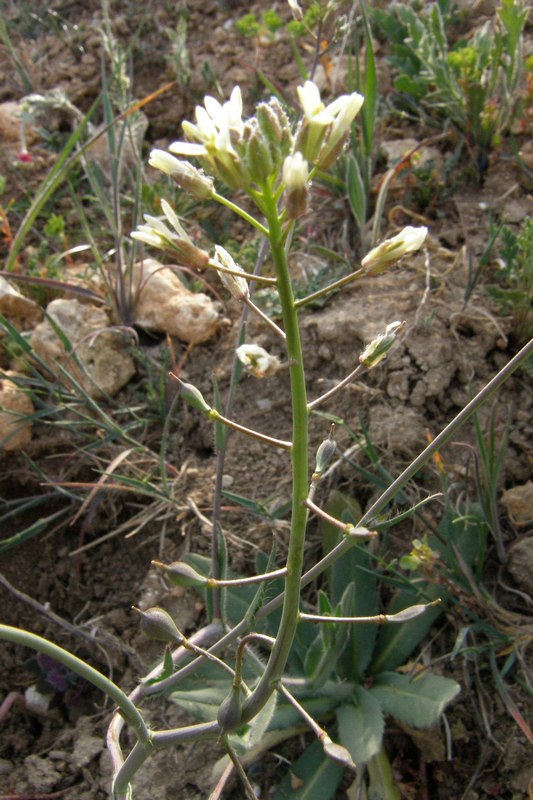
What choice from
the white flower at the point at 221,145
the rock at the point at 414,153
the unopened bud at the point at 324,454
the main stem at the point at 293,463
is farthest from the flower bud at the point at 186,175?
the rock at the point at 414,153

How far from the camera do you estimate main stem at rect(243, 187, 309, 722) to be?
1.18 meters

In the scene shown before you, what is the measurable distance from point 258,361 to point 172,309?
166cm

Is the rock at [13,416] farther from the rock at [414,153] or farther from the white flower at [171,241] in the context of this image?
the rock at [414,153]

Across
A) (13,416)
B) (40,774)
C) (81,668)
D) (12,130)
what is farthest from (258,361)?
(12,130)

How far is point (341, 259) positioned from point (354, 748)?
5.31 feet

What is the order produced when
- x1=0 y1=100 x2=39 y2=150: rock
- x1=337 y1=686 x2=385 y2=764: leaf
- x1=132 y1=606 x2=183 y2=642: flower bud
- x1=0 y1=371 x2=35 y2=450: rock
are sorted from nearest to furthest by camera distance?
x1=132 y1=606 x2=183 y2=642: flower bud < x1=337 y1=686 x2=385 y2=764: leaf < x1=0 y1=371 x2=35 y2=450: rock < x1=0 y1=100 x2=39 y2=150: rock

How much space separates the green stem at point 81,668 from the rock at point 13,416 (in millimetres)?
1261

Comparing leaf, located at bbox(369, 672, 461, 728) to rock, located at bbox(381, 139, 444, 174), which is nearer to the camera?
leaf, located at bbox(369, 672, 461, 728)

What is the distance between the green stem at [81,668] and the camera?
1.17 metres

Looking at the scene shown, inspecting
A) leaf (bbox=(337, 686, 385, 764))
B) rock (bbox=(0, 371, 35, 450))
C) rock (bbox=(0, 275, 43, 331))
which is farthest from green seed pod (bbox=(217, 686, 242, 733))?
rock (bbox=(0, 275, 43, 331))

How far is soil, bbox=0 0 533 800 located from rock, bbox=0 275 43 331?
0.33 m

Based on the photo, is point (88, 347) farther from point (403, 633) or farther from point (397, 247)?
point (397, 247)

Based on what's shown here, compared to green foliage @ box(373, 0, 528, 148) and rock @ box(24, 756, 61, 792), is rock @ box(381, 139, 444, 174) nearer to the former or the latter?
green foliage @ box(373, 0, 528, 148)

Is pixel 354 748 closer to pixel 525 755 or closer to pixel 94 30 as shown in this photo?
pixel 525 755
